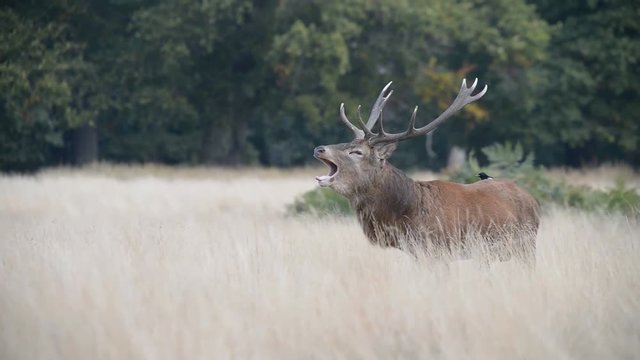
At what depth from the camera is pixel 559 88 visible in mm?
31062

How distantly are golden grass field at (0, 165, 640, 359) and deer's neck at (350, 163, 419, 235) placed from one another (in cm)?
27

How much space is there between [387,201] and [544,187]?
634 cm

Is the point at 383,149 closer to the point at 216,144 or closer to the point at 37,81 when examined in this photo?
the point at 37,81

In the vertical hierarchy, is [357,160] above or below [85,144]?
above

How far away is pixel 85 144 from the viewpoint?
32.2m

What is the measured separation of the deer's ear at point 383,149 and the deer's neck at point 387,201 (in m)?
0.15

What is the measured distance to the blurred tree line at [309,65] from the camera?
2789cm

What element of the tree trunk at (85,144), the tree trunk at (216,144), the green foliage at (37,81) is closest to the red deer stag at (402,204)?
the green foliage at (37,81)

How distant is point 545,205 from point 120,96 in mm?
19442

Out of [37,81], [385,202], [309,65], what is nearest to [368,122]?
[385,202]

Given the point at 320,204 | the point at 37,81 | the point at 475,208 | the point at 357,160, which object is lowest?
the point at 320,204

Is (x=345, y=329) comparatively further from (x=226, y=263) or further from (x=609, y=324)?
(x=226, y=263)

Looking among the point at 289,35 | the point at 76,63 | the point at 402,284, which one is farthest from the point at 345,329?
the point at 76,63

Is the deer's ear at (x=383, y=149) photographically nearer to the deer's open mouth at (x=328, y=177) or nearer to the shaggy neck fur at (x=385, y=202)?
the shaggy neck fur at (x=385, y=202)
